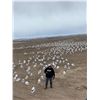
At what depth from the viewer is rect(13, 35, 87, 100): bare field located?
19.6 ft

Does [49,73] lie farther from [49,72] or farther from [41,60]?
[41,60]

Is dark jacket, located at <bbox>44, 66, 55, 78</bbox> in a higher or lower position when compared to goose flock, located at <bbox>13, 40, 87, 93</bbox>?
lower

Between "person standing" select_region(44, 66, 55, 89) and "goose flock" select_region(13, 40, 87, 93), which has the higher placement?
"goose flock" select_region(13, 40, 87, 93)

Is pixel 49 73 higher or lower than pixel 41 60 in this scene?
lower

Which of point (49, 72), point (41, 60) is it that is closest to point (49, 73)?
point (49, 72)

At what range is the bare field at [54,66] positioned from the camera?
5.97 metres

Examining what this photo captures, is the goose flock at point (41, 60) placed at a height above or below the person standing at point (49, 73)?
above

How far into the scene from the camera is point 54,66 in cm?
603
